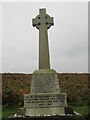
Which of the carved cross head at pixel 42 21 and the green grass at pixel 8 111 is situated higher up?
the carved cross head at pixel 42 21

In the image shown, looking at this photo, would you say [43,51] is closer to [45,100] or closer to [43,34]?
[43,34]

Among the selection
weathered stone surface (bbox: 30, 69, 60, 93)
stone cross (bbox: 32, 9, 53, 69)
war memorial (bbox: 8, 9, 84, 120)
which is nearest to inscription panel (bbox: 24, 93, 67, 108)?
war memorial (bbox: 8, 9, 84, 120)

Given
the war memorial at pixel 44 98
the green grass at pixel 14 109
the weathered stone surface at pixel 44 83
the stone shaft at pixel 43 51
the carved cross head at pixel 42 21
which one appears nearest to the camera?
the war memorial at pixel 44 98

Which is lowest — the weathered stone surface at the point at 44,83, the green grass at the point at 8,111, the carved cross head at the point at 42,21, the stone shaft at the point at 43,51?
the green grass at the point at 8,111

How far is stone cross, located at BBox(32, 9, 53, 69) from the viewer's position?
31.5 feet

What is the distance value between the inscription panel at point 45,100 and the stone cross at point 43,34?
1.11 metres

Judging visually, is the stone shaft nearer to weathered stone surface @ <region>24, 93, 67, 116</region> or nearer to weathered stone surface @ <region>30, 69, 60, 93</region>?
weathered stone surface @ <region>30, 69, 60, 93</region>

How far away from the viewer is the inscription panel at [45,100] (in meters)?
8.98

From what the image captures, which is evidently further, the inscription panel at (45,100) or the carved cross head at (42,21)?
the carved cross head at (42,21)

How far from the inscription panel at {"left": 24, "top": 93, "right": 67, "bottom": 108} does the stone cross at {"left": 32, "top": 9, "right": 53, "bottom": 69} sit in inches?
43.7

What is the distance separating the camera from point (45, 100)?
Answer: 9.00 metres

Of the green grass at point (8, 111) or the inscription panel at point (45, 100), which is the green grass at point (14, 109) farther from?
the inscription panel at point (45, 100)

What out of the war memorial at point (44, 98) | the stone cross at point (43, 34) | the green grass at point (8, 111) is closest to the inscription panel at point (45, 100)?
the war memorial at point (44, 98)

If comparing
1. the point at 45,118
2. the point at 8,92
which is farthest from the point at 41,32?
the point at 8,92
